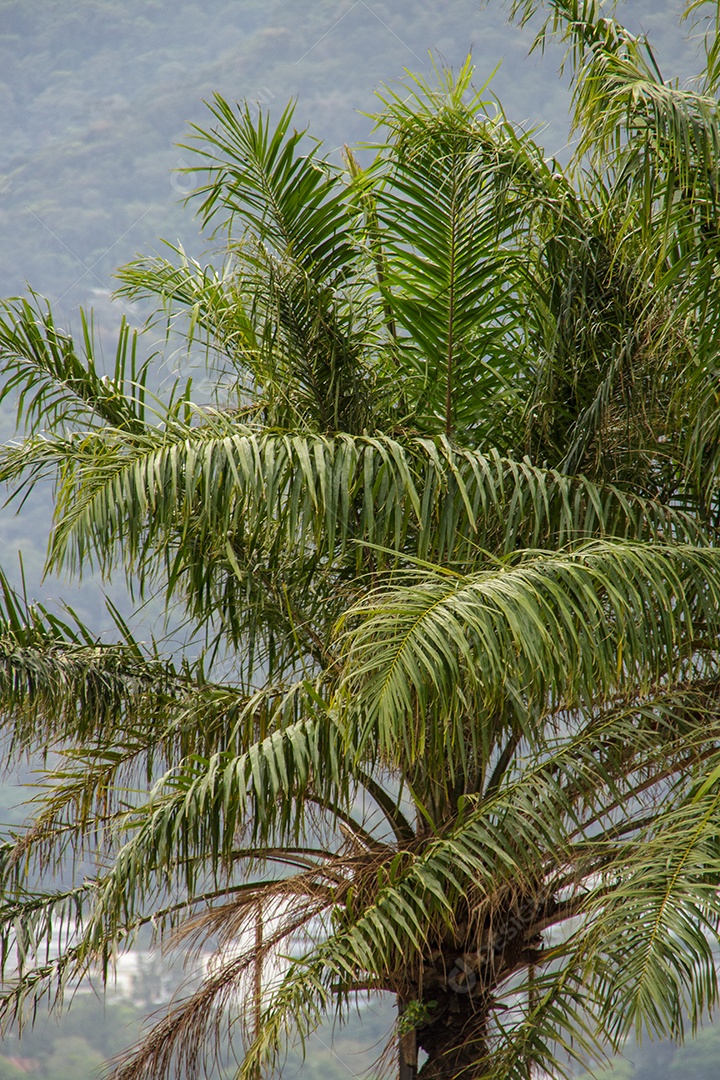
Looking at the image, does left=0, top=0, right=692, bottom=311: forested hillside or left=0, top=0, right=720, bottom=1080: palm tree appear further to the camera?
left=0, top=0, right=692, bottom=311: forested hillside

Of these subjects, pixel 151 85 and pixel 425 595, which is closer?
pixel 425 595

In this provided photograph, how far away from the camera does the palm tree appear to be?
11.7 ft

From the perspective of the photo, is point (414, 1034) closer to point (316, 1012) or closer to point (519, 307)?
point (316, 1012)

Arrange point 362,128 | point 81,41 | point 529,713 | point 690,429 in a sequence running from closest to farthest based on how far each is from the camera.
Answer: point 529,713
point 690,429
point 362,128
point 81,41

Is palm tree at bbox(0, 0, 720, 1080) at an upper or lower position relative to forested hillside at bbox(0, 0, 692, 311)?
lower

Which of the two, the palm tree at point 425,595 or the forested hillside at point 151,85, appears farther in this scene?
the forested hillside at point 151,85

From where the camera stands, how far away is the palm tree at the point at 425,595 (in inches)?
140

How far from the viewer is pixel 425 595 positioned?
3332 millimetres

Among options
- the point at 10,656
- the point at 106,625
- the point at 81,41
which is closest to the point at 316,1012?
the point at 10,656

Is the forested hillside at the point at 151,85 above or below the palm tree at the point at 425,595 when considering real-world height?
above

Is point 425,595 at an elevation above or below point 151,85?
below

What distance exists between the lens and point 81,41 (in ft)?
152

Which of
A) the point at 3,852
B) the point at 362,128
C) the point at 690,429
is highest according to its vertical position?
the point at 362,128

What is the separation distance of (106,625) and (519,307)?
Result: 2642cm
